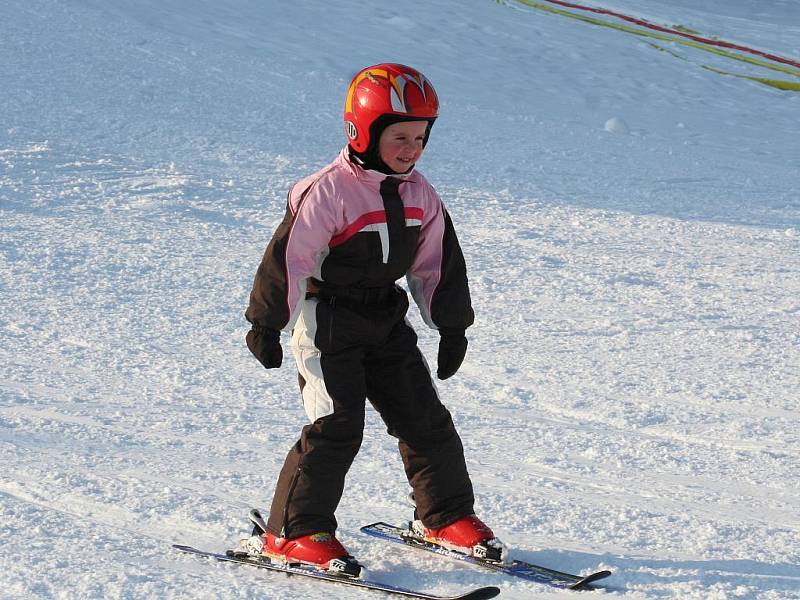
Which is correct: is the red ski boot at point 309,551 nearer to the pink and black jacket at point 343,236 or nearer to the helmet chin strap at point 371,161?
the pink and black jacket at point 343,236

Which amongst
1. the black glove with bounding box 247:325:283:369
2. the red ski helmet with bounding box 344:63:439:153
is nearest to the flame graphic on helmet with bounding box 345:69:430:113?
the red ski helmet with bounding box 344:63:439:153

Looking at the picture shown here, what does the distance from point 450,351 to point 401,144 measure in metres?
0.64

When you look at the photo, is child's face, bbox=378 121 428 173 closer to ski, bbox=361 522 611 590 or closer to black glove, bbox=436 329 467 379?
black glove, bbox=436 329 467 379

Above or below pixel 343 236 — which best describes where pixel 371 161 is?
above

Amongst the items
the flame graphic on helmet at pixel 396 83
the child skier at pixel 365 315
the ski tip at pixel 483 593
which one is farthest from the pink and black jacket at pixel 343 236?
the ski tip at pixel 483 593

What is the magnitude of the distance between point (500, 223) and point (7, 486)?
168 inches

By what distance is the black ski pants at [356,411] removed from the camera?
293cm

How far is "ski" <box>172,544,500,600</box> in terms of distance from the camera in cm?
266

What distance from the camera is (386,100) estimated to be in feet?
9.26

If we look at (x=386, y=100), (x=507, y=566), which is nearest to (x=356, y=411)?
(x=507, y=566)

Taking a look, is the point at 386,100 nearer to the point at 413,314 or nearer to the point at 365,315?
the point at 365,315

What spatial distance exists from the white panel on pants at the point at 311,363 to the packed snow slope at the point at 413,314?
47 centimetres

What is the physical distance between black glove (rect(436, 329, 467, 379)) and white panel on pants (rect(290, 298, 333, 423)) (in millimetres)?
375

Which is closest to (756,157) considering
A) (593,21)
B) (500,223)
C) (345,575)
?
(500,223)
